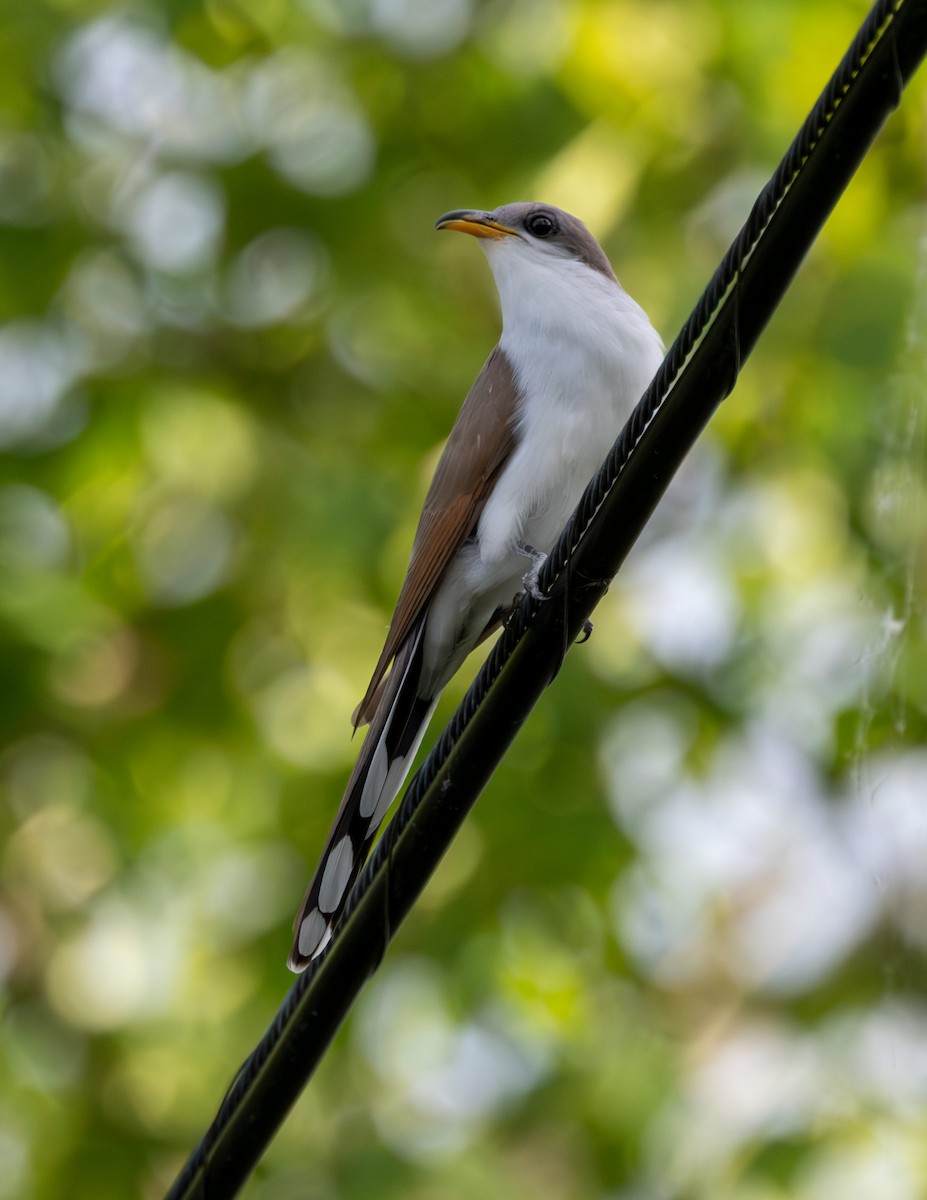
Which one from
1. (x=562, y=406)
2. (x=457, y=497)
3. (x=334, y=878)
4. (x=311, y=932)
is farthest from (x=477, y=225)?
(x=311, y=932)

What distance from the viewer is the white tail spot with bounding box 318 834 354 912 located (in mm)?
3436

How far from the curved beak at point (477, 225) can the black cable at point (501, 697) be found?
213 cm

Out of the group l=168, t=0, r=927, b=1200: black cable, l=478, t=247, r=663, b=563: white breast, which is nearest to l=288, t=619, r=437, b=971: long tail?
l=478, t=247, r=663, b=563: white breast

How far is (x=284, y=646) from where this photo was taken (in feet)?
18.9

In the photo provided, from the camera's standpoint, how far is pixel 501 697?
251 centimetres

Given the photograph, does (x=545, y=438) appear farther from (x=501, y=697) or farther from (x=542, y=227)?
(x=501, y=697)

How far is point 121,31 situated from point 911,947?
182 inches

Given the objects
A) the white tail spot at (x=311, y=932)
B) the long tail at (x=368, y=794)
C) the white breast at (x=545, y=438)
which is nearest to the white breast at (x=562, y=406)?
the white breast at (x=545, y=438)

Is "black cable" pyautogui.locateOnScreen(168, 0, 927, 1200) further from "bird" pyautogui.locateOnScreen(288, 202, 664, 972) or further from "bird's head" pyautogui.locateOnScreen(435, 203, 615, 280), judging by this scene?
"bird's head" pyautogui.locateOnScreen(435, 203, 615, 280)

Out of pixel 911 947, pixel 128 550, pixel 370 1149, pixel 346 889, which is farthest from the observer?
pixel 128 550

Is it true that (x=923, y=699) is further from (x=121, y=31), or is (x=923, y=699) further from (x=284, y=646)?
(x=121, y=31)

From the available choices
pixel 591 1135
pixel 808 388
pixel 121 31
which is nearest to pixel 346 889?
pixel 591 1135

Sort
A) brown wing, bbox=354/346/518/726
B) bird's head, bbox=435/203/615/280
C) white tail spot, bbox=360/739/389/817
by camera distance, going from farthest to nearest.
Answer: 1. bird's head, bbox=435/203/615/280
2. brown wing, bbox=354/346/518/726
3. white tail spot, bbox=360/739/389/817

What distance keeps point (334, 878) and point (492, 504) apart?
1.07m
